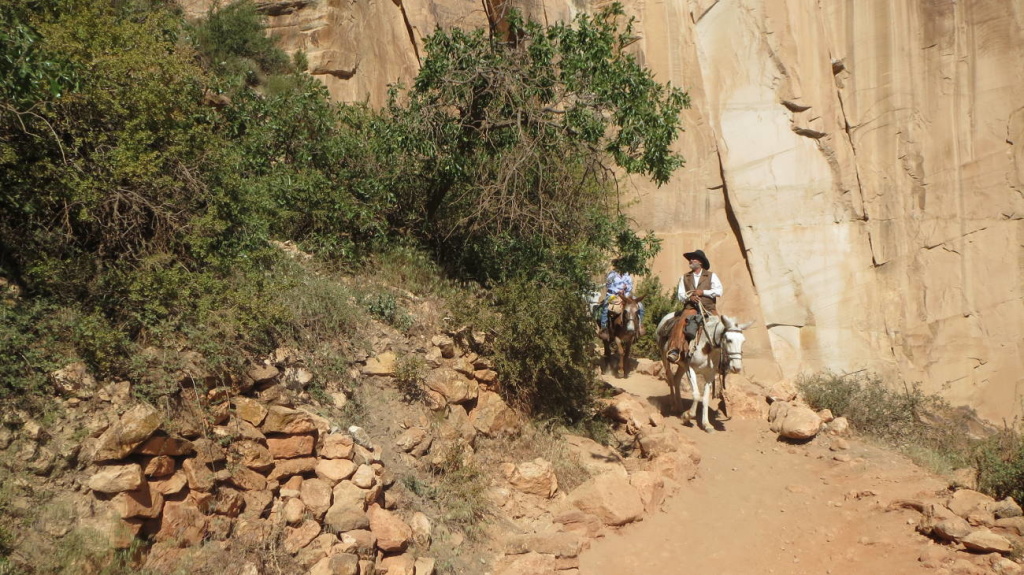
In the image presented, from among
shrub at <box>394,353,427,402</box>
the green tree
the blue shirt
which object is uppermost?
the green tree

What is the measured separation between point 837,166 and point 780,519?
10.3 meters

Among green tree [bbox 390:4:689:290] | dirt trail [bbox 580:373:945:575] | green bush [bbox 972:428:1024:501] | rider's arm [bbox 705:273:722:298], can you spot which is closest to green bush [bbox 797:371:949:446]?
dirt trail [bbox 580:373:945:575]

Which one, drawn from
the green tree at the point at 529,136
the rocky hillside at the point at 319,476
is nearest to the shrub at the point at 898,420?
the rocky hillside at the point at 319,476

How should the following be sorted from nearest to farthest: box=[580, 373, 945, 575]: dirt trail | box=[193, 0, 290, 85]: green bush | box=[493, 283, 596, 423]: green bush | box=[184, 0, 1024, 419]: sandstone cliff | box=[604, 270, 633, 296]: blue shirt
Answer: box=[580, 373, 945, 575]: dirt trail < box=[493, 283, 596, 423]: green bush < box=[604, 270, 633, 296]: blue shirt < box=[193, 0, 290, 85]: green bush < box=[184, 0, 1024, 419]: sandstone cliff

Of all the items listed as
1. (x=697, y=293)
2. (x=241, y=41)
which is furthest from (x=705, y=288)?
(x=241, y=41)

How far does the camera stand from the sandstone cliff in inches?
618

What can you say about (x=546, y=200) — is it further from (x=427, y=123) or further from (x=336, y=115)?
(x=336, y=115)

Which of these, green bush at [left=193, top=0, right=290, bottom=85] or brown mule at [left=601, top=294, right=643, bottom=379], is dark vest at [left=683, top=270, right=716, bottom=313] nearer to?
brown mule at [left=601, top=294, right=643, bottom=379]

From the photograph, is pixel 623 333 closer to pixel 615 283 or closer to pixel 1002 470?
pixel 615 283

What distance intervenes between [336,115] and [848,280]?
11307mm

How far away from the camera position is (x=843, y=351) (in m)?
16.3

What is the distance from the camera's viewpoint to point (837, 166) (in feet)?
53.6

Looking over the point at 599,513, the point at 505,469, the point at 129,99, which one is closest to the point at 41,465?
the point at 129,99

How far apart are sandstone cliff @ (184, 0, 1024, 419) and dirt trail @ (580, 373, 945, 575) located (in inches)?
250
